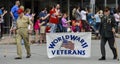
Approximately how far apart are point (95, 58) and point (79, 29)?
8655 millimetres

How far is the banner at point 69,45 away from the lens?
15.7m

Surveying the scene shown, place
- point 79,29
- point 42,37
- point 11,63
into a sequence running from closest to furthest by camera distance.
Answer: point 11,63 → point 42,37 → point 79,29

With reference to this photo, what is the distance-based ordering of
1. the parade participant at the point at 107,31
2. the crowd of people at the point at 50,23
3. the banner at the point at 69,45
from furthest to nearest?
the banner at the point at 69,45, the crowd of people at the point at 50,23, the parade participant at the point at 107,31

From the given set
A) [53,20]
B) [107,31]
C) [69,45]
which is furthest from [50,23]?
[107,31]

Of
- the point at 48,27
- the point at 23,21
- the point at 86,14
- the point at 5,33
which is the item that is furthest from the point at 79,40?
the point at 5,33

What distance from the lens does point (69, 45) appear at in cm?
1576

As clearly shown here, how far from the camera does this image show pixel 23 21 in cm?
1591

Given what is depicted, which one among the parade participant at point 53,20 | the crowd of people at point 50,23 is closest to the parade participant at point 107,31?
the crowd of people at point 50,23

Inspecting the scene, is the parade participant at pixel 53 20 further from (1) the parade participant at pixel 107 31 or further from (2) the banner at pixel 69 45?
(1) the parade participant at pixel 107 31

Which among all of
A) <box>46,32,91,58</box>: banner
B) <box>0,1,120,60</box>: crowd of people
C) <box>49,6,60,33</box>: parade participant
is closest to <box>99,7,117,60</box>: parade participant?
<box>0,1,120,60</box>: crowd of people

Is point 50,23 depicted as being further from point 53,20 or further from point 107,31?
point 107,31

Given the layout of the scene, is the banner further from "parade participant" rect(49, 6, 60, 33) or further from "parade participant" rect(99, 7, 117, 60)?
"parade participant" rect(49, 6, 60, 33)

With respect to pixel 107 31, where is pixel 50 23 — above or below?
above

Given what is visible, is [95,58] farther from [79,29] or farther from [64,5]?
[64,5]
